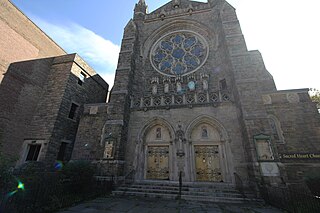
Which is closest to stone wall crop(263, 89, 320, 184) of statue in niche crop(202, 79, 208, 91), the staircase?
the staircase

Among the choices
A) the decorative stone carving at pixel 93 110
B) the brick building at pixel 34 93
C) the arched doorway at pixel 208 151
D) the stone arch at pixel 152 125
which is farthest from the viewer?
the decorative stone carving at pixel 93 110

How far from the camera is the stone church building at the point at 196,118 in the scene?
25.3 feet

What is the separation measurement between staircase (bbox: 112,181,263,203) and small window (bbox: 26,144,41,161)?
20.6 feet

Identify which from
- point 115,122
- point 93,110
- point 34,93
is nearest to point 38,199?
point 115,122

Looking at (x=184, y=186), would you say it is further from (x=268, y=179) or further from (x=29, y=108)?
(x=29, y=108)

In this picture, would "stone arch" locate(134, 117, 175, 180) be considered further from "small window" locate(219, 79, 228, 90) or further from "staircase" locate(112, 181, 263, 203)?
"small window" locate(219, 79, 228, 90)

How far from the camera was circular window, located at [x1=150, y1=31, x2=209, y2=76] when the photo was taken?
1209cm

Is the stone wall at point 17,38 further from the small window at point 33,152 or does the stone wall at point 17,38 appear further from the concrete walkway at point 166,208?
the concrete walkway at point 166,208

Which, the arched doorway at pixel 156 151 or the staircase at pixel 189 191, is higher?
the arched doorway at pixel 156 151

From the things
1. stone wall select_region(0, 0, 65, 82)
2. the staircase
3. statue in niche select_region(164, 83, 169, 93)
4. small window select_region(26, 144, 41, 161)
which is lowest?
the staircase

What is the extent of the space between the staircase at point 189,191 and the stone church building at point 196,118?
22.3 inches

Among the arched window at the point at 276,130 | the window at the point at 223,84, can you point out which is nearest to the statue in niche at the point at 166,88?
the window at the point at 223,84

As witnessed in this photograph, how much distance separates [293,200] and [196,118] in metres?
5.28

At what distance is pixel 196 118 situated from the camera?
9.09 m
